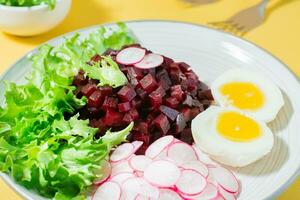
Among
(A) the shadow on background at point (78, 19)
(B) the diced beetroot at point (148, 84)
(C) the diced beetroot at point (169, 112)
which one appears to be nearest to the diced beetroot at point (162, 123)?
(C) the diced beetroot at point (169, 112)

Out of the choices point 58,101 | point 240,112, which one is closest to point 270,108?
point 240,112

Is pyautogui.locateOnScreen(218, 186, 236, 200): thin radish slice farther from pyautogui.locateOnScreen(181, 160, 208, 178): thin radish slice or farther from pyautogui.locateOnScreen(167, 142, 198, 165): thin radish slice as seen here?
pyautogui.locateOnScreen(167, 142, 198, 165): thin radish slice

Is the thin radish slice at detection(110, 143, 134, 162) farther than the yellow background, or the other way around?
the yellow background

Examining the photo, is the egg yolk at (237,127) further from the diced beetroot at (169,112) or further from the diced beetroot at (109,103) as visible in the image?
the diced beetroot at (109,103)

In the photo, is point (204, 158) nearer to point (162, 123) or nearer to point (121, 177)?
point (162, 123)

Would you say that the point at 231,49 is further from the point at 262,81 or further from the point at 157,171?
the point at 157,171

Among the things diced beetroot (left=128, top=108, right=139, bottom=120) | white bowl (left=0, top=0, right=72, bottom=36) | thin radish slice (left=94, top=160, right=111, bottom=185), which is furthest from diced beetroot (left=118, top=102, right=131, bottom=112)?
white bowl (left=0, top=0, right=72, bottom=36)

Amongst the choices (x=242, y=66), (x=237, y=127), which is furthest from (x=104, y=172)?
(x=242, y=66)
